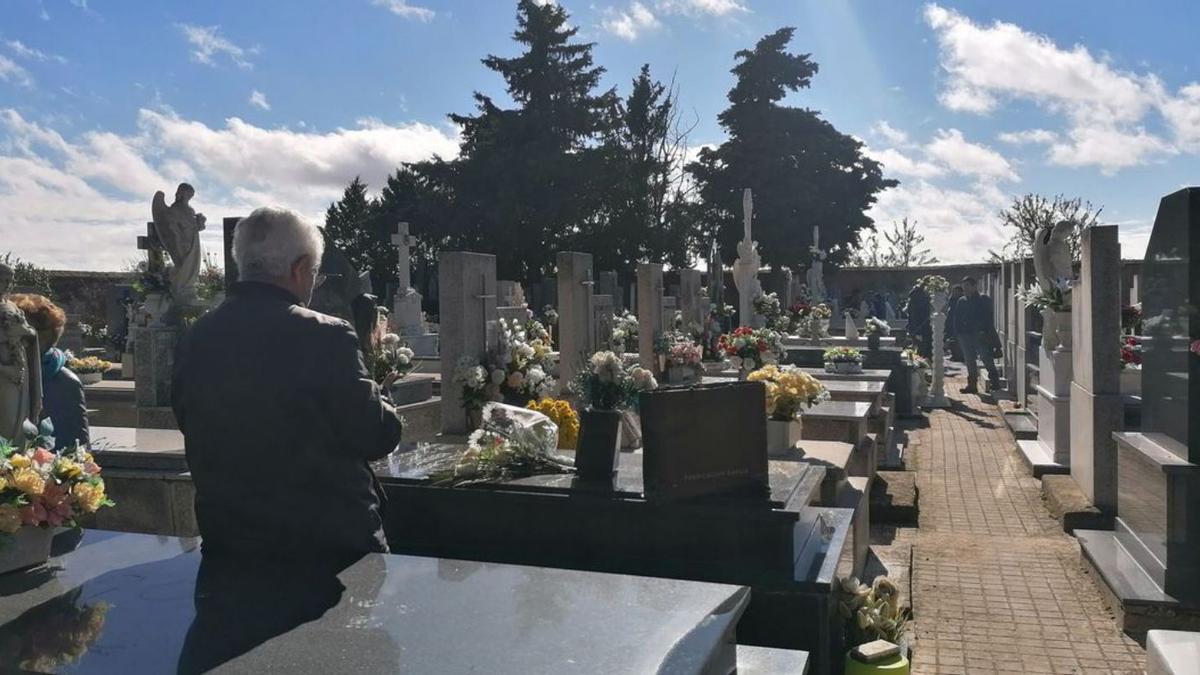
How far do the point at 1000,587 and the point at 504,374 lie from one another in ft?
12.8

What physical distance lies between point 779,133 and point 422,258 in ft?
50.0

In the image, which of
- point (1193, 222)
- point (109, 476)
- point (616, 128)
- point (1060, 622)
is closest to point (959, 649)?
point (1060, 622)

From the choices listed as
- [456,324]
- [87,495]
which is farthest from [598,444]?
[456,324]

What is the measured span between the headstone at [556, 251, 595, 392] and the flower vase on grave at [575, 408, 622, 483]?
4352mm

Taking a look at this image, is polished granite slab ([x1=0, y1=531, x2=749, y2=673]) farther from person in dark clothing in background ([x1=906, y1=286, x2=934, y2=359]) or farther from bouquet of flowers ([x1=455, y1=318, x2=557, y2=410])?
person in dark clothing in background ([x1=906, y1=286, x2=934, y2=359])

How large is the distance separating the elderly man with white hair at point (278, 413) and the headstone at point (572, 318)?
19.6 ft

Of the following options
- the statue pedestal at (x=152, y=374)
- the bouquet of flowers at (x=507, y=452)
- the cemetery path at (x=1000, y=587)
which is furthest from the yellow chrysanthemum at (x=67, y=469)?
the statue pedestal at (x=152, y=374)

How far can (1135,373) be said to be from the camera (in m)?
8.07

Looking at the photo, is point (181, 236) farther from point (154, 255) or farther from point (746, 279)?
point (746, 279)

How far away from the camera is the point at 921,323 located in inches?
824

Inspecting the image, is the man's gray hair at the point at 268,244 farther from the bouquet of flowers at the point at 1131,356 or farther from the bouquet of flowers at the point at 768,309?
the bouquet of flowers at the point at 768,309

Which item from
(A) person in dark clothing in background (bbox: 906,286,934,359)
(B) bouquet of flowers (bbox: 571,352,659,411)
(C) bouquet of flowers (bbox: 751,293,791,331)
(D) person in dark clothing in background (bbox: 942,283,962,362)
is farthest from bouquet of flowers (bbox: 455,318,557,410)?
(A) person in dark clothing in background (bbox: 906,286,934,359)

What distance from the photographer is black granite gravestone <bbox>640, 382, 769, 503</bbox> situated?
3.68m

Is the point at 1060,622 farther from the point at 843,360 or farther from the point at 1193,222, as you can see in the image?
the point at 843,360
